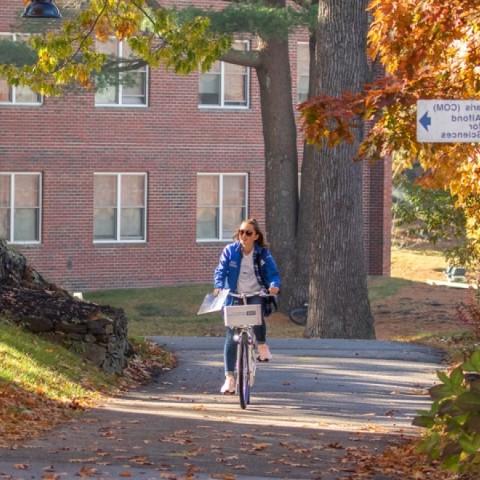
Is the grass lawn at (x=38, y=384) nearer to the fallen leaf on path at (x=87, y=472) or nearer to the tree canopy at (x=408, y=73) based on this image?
the fallen leaf on path at (x=87, y=472)

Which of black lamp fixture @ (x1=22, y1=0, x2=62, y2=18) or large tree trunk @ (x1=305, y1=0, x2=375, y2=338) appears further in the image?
large tree trunk @ (x1=305, y1=0, x2=375, y2=338)

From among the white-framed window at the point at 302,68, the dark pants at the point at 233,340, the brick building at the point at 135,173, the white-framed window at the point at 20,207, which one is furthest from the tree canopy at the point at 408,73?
the white-framed window at the point at 302,68

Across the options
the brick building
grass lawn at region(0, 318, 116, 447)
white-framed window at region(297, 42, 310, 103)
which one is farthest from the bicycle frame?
white-framed window at region(297, 42, 310, 103)

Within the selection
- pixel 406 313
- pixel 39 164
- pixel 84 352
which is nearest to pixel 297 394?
pixel 84 352

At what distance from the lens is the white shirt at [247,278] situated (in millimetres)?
14383

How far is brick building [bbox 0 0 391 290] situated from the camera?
124 feet

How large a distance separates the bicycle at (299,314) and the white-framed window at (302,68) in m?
9.27

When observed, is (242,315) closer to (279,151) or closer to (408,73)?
(408,73)

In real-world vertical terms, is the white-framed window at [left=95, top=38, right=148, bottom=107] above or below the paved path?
above

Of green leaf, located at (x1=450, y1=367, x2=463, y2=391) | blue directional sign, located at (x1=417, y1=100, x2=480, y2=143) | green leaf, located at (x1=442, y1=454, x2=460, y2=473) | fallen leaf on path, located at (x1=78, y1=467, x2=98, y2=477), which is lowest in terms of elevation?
fallen leaf on path, located at (x1=78, y1=467, x2=98, y2=477)

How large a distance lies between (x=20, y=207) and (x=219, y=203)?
5.65m

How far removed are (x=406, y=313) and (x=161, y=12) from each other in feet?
57.5

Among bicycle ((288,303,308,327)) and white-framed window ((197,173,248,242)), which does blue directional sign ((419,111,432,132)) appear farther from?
white-framed window ((197,173,248,242))

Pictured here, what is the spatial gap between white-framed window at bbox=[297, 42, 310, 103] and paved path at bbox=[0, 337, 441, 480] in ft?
69.3
